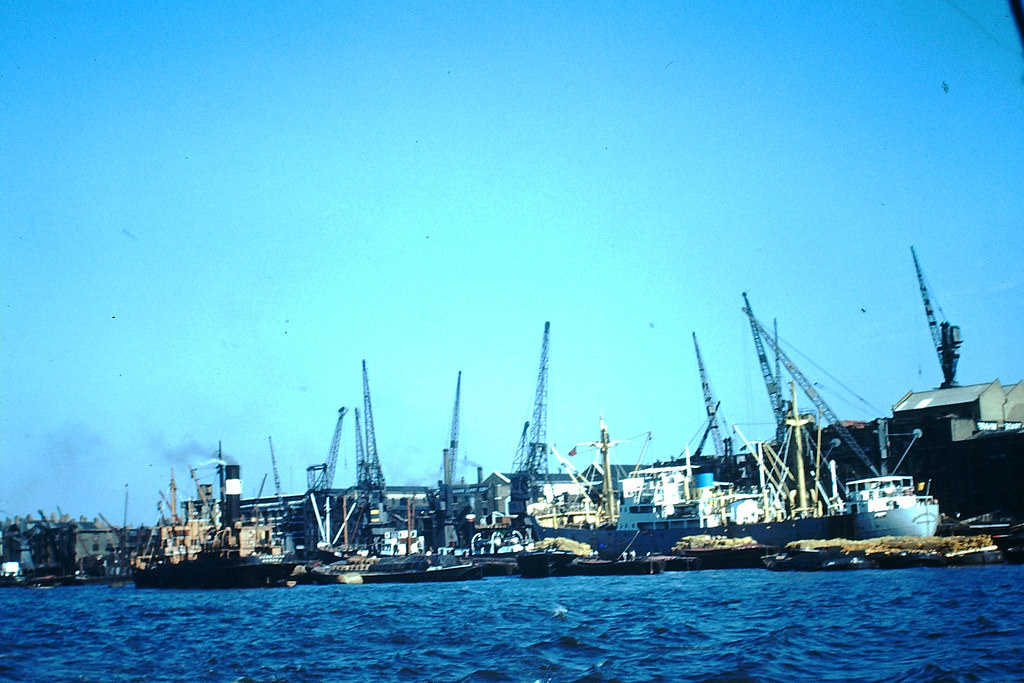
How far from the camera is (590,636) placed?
39.5 meters

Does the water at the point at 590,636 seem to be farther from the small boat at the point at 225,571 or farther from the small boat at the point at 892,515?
the small boat at the point at 225,571

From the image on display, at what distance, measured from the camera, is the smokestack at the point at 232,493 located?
101 m

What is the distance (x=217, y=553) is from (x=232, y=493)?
276 inches

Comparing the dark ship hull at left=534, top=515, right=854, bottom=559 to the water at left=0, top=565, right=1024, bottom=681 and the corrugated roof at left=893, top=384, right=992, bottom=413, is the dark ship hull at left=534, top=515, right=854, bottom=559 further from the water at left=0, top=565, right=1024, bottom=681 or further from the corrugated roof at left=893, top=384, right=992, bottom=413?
the corrugated roof at left=893, top=384, right=992, bottom=413

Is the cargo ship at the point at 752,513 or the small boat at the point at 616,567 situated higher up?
the cargo ship at the point at 752,513

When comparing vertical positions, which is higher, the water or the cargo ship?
the cargo ship

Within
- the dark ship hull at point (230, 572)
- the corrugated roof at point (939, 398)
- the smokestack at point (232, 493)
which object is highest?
the corrugated roof at point (939, 398)

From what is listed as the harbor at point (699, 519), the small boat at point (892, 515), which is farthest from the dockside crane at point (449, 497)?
the small boat at point (892, 515)

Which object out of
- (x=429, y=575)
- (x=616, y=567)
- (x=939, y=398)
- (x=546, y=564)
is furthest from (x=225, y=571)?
(x=939, y=398)

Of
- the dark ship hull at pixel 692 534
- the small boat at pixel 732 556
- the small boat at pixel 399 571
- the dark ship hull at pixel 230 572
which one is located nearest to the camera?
the small boat at pixel 732 556

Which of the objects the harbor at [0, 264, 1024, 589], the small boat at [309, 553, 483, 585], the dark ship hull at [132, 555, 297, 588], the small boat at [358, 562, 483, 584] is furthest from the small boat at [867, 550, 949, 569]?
the dark ship hull at [132, 555, 297, 588]

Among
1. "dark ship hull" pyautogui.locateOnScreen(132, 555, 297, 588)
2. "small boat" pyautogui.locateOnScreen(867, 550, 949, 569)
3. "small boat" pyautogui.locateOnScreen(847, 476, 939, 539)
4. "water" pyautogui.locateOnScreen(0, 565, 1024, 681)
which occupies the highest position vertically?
"small boat" pyautogui.locateOnScreen(847, 476, 939, 539)

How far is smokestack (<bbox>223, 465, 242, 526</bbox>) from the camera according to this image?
10056cm

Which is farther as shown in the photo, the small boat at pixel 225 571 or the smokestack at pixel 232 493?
the smokestack at pixel 232 493
